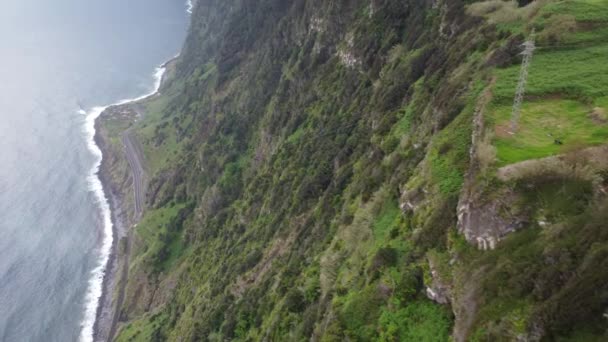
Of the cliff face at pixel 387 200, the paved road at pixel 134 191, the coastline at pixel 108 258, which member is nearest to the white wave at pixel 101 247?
the coastline at pixel 108 258

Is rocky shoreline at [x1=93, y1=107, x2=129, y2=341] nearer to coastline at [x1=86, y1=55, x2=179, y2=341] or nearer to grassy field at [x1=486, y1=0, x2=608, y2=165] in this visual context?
coastline at [x1=86, y1=55, x2=179, y2=341]

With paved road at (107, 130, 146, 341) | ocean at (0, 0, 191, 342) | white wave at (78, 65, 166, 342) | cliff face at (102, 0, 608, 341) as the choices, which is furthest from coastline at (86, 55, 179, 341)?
cliff face at (102, 0, 608, 341)

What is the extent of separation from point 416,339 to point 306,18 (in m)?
83.0

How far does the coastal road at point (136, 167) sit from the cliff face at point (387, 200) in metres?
14.8

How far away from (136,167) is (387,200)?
119001 mm

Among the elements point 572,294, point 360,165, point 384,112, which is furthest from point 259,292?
point 572,294

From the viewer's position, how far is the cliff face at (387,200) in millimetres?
21203

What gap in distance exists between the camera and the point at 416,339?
25188mm

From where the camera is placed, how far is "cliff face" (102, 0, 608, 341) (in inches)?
835

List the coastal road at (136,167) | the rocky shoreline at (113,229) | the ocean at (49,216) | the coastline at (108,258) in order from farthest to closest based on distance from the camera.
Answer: the coastal road at (136,167)
the ocean at (49,216)
the rocky shoreline at (113,229)
the coastline at (108,258)

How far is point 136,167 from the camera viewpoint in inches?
5576

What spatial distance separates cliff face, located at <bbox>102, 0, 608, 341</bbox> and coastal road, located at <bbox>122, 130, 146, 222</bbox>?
1476 centimetres

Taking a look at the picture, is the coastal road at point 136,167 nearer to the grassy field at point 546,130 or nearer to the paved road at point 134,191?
the paved road at point 134,191

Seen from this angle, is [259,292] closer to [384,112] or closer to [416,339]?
[384,112]
